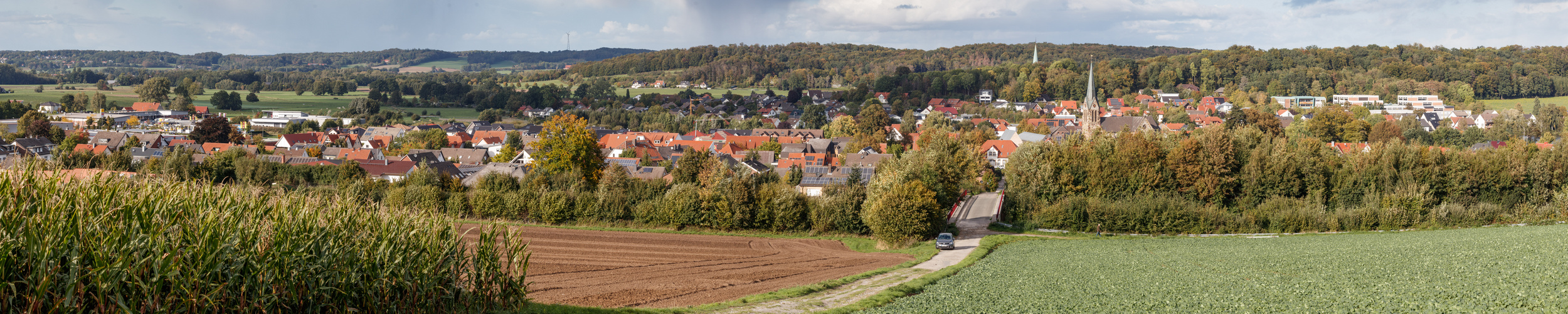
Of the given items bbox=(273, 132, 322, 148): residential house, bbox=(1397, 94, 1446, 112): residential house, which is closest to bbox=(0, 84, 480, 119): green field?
bbox=(273, 132, 322, 148): residential house

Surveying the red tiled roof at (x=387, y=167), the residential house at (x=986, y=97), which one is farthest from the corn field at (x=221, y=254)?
the residential house at (x=986, y=97)

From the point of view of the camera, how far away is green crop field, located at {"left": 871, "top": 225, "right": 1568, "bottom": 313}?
11.9 m

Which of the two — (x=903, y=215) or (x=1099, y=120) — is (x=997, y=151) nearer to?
(x=1099, y=120)

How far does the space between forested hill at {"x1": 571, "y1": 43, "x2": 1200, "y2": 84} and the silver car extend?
141170 mm

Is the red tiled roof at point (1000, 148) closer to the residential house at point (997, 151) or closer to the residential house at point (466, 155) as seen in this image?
the residential house at point (997, 151)

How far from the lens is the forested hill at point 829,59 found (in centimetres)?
16925

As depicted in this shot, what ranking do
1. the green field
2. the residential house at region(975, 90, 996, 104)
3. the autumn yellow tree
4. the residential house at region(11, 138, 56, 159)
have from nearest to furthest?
1. the autumn yellow tree
2. the residential house at region(11, 138, 56, 159)
3. the green field
4. the residential house at region(975, 90, 996, 104)

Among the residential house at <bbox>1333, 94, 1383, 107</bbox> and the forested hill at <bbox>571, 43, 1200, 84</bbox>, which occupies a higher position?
the forested hill at <bbox>571, 43, 1200, 84</bbox>

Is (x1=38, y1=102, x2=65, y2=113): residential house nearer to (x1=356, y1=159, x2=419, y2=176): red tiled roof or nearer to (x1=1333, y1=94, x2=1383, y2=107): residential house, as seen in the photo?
(x1=356, y1=159, x2=419, y2=176): red tiled roof

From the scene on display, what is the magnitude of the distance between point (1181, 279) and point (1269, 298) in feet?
9.16

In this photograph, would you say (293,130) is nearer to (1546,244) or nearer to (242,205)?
(242,205)

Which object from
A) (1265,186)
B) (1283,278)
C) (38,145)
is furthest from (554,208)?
(38,145)

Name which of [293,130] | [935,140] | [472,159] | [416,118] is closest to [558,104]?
[416,118]

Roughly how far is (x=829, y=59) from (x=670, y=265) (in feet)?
551
